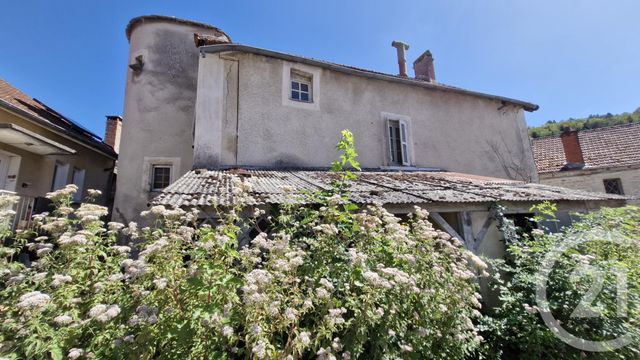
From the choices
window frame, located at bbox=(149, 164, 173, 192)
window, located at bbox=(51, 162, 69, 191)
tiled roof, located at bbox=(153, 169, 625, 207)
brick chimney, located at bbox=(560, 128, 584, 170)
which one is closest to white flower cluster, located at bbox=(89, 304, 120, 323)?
tiled roof, located at bbox=(153, 169, 625, 207)

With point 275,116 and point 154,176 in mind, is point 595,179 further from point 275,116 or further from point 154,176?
point 154,176

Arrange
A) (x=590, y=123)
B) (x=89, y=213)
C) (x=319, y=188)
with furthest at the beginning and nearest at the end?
(x=590, y=123) < (x=319, y=188) < (x=89, y=213)

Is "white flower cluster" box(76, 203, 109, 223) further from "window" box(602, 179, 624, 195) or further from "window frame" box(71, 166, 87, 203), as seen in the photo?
"window" box(602, 179, 624, 195)

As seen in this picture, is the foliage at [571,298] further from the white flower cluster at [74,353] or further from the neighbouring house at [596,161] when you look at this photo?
the neighbouring house at [596,161]

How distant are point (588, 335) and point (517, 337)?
0.74 meters

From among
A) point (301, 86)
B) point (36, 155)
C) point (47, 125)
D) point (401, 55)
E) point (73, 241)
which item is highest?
point (401, 55)

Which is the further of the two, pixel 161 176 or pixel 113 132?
pixel 113 132

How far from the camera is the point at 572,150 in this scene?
1667 centimetres

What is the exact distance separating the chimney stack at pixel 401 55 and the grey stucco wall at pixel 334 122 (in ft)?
6.72

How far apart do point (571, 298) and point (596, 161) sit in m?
17.8

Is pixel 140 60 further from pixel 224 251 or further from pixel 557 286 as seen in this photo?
pixel 557 286

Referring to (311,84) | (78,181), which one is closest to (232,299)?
(311,84)

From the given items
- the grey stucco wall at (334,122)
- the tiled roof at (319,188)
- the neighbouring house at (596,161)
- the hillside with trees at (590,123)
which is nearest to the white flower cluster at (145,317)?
the tiled roof at (319,188)

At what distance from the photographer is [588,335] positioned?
3.44 meters
